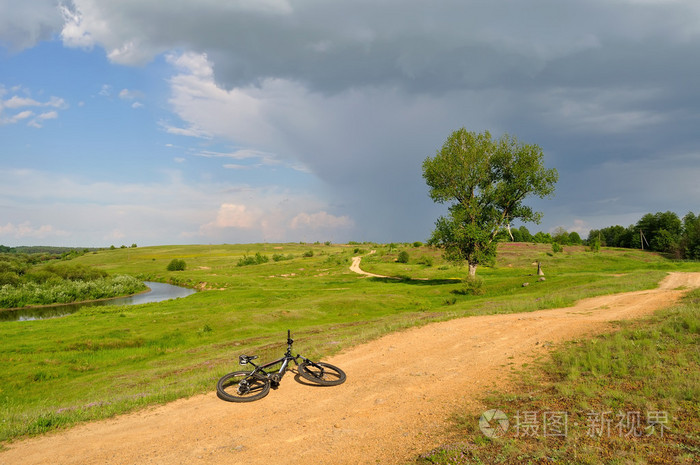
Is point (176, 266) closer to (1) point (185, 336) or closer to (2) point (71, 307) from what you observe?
(2) point (71, 307)

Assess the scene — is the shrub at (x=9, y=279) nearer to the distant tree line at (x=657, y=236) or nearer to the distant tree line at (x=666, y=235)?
the distant tree line at (x=657, y=236)

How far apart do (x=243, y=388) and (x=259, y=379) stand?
0.69m

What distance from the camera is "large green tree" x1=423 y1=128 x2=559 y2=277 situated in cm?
5941

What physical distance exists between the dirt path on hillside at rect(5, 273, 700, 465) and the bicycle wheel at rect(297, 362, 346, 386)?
0.84 feet

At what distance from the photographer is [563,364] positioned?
13.4m

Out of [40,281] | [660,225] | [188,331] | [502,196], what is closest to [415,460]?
[188,331]

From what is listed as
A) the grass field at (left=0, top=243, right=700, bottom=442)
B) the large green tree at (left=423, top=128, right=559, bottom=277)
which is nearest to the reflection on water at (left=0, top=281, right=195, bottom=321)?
the grass field at (left=0, top=243, right=700, bottom=442)

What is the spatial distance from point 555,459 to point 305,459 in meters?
5.58

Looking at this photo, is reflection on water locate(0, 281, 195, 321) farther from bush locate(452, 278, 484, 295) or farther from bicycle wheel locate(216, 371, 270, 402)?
bicycle wheel locate(216, 371, 270, 402)

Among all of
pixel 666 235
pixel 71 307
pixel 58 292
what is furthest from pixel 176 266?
pixel 666 235

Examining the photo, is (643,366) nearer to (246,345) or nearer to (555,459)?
(555,459)

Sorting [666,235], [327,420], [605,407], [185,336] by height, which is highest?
[666,235]

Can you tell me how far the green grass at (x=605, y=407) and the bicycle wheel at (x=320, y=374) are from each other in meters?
5.08

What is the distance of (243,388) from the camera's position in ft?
41.3
